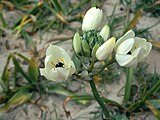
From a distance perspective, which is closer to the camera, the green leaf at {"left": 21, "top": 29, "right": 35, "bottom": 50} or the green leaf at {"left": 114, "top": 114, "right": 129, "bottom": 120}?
the green leaf at {"left": 114, "top": 114, "right": 129, "bottom": 120}

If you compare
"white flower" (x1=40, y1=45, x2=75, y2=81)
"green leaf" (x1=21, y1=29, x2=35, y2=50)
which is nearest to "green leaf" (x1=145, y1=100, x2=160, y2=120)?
"white flower" (x1=40, y1=45, x2=75, y2=81)

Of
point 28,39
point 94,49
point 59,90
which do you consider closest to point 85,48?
point 94,49

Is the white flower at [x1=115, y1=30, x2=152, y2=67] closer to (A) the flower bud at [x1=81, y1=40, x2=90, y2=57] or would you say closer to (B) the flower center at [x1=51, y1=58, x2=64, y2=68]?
(A) the flower bud at [x1=81, y1=40, x2=90, y2=57]

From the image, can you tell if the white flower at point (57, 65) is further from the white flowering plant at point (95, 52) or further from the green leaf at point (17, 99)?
the green leaf at point (17, 99)

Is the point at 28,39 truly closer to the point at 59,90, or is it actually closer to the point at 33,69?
the point at 33,69

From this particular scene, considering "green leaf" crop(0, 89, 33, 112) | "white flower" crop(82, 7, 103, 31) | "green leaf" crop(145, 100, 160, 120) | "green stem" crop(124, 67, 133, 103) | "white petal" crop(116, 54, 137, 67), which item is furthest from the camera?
"green leaf" crop(0, 89, 33, 112)

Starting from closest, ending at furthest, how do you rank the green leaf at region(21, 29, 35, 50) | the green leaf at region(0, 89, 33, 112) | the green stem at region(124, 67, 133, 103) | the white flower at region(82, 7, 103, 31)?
the white flower at region(82, 7, 103, 31) < the green stem at region(124, 67, 133, 103) < the green leaf at region(0, 89, 33, 112) < the green leaf at region(21, 29, 35, 50)

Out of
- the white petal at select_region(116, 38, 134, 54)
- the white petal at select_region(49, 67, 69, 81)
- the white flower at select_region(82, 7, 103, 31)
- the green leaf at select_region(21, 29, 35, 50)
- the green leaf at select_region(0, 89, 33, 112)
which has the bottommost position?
the green leaf at select_region(0, 89, 33, 112)
